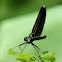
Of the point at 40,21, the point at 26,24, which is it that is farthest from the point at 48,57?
the point at 26,24

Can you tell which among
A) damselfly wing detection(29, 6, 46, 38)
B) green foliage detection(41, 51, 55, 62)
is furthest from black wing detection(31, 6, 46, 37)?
green foliage detection(41, 51, 55, 62)

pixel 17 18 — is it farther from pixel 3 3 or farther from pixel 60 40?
pixel 60 40

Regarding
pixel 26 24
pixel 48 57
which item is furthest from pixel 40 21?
pixel 26 24

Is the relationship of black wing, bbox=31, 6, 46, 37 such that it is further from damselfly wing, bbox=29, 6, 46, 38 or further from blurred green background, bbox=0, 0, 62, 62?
blurred green background, bbox=0, 0, 62, 62

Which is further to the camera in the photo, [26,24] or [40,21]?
[26,24]

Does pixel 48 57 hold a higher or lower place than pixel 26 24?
lower

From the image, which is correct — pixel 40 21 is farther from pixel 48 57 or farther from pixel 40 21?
pixel 48 57

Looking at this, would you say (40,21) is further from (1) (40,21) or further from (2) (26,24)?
(2) (26,24)

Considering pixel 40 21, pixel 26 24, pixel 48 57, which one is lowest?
pixel 48 57

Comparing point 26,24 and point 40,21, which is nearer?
point 40,21

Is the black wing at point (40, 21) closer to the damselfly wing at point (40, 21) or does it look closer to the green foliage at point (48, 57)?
the damselfly wing at point (40, 21)

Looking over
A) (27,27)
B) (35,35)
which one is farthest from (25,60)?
(27,27)
